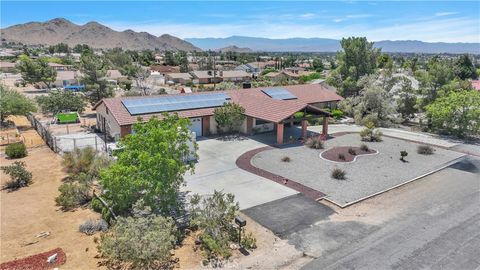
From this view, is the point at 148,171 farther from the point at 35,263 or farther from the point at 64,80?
the point at 64,80

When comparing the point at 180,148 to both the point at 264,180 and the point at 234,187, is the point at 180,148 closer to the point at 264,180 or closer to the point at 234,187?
the point at 234,187

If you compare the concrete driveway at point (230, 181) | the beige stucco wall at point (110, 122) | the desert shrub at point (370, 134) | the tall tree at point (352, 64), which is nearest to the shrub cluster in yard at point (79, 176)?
the concrete driveway at point (230, 181)

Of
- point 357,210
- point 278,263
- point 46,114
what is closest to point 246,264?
point 278,263

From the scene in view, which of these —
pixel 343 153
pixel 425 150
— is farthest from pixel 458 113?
pixel 343 153

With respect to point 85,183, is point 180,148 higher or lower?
higher

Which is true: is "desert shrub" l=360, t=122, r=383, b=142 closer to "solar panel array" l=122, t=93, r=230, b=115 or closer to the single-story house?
the single-story house
